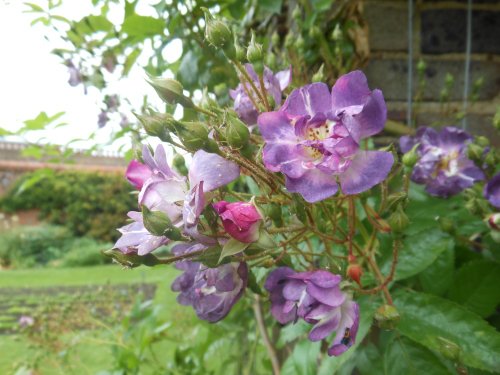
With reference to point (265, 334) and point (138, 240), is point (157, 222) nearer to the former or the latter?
point (138, 240)

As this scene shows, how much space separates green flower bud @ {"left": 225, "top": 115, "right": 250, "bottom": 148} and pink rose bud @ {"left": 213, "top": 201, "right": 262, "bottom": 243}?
1.7 inches

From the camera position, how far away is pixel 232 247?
0.35 metres

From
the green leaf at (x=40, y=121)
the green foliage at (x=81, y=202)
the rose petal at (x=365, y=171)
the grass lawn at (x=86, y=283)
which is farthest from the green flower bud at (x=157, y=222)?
the green foliage at (x=81, y=202)

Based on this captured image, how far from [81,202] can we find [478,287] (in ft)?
33.1

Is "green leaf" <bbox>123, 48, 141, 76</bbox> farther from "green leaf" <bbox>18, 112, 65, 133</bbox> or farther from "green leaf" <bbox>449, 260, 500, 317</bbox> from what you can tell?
"green leaf" <bbox>449, 260, 500, 317</bbox>

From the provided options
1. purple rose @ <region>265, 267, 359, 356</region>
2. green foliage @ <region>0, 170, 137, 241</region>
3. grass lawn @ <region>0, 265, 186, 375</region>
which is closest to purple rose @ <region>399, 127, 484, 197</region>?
purple rose @ <region>265, 267, 359, 356</region>

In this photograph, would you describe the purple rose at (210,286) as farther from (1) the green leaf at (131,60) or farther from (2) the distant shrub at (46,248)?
(2) the distant shrub at (46,248)

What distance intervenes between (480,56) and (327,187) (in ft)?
2.58

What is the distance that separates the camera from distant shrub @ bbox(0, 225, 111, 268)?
292 inches

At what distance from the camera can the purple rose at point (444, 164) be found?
0.62 m

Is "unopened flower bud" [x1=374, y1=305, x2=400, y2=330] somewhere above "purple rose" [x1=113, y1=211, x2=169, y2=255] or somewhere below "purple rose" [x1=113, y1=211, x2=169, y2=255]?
below

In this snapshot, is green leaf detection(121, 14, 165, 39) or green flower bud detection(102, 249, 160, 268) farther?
green leaf detection(121, 14, 165, 39)

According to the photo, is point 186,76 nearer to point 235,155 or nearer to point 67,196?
point 235,155

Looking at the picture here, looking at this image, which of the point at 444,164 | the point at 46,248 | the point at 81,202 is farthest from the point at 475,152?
the point at 81,202
